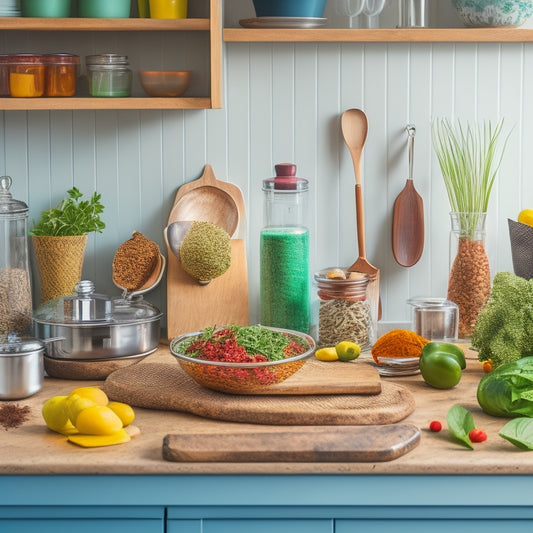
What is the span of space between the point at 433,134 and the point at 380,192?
0.20 m

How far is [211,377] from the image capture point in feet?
5.33

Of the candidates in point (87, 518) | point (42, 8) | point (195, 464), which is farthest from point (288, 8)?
point (87, 518)

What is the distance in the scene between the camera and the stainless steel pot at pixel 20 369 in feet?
5.40

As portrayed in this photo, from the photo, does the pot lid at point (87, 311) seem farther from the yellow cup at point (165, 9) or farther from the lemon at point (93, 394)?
the yellow cup at point (165, 9)

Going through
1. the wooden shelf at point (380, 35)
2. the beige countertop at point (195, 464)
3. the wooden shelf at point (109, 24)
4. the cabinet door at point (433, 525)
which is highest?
the wooden shelf at point (109, 24)

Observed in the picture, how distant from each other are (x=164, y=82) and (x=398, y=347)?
31.4 inches

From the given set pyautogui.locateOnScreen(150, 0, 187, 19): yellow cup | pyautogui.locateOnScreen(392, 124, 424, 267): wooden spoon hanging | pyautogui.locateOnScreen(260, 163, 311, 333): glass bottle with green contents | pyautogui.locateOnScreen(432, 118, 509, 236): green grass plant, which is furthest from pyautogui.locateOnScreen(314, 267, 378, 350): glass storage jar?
pyautogui.locateOnScreen(150, 0, 187, 19): yellow cup

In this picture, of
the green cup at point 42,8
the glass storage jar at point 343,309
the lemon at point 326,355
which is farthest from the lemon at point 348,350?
the green cup at point 42,8

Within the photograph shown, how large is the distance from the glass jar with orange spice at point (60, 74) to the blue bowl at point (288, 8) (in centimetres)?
44

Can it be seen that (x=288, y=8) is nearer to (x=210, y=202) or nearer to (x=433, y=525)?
(x=210, y=202)

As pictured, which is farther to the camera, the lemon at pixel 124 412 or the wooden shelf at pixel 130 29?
the wooden shelf at pixel 130 29

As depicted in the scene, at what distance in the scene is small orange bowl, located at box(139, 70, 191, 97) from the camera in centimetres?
199

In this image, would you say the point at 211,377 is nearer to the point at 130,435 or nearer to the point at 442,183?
the point at 130,435

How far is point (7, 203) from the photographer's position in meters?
1.95
